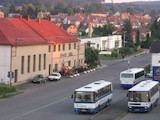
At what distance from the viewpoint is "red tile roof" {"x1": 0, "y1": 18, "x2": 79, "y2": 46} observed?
49125 mm

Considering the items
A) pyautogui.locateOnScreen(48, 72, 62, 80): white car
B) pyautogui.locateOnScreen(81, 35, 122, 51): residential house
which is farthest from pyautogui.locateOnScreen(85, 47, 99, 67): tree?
pyautogui.locateOnScreen(81, 35, 122, 51): residential house

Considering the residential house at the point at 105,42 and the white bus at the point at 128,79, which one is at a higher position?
the residential house at the point at 105,42

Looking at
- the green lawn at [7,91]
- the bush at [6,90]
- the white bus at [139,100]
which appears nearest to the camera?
the white bus at [139,100]

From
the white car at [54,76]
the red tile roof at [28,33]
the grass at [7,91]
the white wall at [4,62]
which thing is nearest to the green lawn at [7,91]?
the grass at [7,91]

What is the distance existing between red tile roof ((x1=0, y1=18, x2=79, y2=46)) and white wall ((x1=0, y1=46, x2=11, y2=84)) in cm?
71

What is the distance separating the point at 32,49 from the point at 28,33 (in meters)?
3.04

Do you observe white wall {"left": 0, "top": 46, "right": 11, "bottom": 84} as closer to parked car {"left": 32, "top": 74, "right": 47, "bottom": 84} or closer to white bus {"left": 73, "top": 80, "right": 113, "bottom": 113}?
parked car {"left": 32, "top": 74, "right": 47, "bottom": 84}

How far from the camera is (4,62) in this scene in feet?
157

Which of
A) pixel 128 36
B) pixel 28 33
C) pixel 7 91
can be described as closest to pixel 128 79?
pixel 7 91

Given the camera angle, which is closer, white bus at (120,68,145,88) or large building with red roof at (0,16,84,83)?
white bus at (120,68,145,88)

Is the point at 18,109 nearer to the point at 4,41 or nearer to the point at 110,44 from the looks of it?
the point at 4,41

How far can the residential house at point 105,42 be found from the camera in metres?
91.9

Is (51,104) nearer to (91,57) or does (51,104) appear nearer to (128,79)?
(128,79)

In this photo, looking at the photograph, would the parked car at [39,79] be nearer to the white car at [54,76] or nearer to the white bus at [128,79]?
the white car at [54,76]
